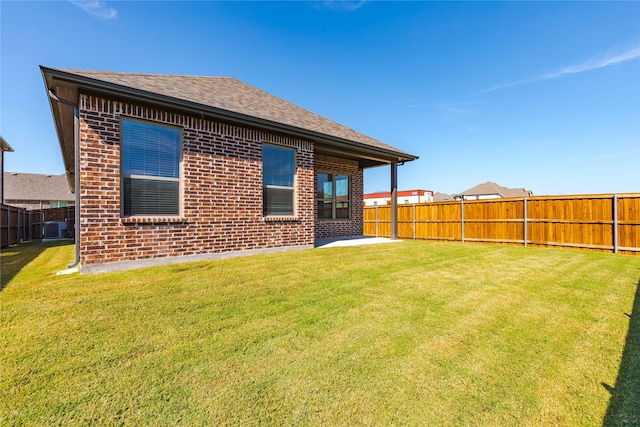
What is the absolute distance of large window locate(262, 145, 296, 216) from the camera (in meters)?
7.48

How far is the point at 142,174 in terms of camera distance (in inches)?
220

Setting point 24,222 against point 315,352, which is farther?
point 24,222

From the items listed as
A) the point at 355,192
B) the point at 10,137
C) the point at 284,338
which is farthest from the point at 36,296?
the point at 10,137

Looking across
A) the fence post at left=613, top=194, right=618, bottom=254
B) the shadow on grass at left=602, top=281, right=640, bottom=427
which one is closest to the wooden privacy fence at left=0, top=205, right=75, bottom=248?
the shadow on grass at left=602, top=281, right=640, bottom=427

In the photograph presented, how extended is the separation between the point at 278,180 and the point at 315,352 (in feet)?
19.1

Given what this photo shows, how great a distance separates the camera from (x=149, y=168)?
5668 millimetres

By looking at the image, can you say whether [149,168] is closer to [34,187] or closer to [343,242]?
[343,242]

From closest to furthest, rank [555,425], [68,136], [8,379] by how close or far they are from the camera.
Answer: [555,425] < [8,379] < [68,136]

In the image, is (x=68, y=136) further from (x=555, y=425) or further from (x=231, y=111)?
(x=555, y=425)

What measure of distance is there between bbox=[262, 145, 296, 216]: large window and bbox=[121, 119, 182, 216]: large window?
2186mm

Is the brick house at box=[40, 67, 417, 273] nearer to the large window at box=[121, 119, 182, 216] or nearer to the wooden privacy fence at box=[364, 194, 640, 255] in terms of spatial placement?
the large window at box=[121, 119, 182, 216]

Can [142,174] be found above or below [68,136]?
below

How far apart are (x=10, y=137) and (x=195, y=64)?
13829 millimetres

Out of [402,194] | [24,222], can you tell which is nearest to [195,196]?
[24,222]
